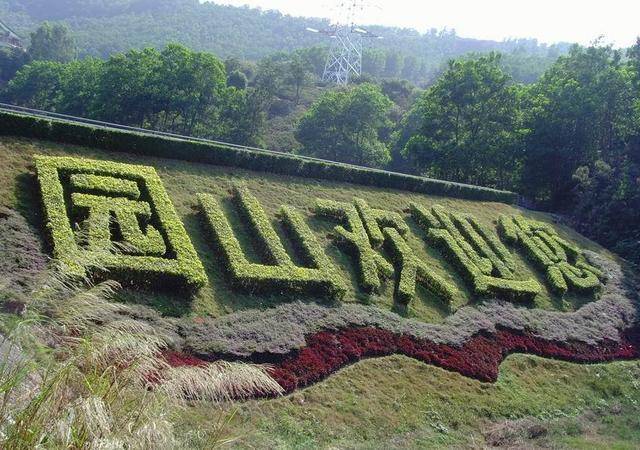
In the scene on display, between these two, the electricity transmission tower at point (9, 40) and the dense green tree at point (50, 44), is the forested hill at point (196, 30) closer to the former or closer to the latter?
the electricity transmission tower at point (9, 40)

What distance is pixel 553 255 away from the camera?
74.6 feet

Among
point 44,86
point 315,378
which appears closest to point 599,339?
point 315,378

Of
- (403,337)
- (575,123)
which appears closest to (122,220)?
(403,337)

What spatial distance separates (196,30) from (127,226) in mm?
126108

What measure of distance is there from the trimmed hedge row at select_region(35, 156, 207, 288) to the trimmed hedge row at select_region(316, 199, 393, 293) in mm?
4535

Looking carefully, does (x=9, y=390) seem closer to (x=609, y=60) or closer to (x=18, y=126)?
(x=18, y=126)

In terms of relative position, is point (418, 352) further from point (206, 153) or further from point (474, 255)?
point (206, 153)

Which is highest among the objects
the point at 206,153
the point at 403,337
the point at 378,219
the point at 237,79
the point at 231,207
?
the point at 206,153

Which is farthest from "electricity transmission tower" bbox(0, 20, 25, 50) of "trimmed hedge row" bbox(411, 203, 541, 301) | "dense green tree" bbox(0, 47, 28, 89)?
"trimmed hedge row" bbox(411, 203, 541, 301)

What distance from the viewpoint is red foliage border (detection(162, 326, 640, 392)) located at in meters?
12.5

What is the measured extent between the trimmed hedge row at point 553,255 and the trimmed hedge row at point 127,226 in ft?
40.0

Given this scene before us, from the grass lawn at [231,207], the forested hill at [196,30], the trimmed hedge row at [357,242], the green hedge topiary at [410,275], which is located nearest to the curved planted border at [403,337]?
the grass lawn at [231,207]

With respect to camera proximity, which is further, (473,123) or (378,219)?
(473,123)

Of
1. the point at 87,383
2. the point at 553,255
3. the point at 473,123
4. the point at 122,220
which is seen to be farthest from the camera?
the point at 473,123
